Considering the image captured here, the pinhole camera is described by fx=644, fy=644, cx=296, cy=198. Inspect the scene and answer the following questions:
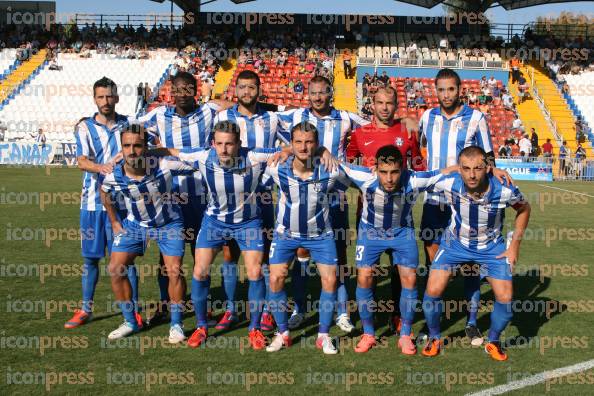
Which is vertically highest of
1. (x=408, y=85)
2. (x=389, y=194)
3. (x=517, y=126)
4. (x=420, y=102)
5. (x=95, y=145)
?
(x=408, y=85)

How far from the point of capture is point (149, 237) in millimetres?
6020

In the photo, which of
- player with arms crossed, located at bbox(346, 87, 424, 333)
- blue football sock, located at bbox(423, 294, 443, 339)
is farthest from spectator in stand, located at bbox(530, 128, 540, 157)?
blue football sock, located at bbox(423, 294, 443, 339)

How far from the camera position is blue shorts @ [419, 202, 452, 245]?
6.32 meters

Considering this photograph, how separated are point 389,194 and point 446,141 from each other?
1.06 meters

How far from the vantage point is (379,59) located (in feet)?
107

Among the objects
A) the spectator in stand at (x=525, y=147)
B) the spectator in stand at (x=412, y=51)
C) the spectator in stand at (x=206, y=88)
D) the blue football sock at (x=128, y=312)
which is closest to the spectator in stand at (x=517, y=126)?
the spectator in stand at (x=525, y=147)

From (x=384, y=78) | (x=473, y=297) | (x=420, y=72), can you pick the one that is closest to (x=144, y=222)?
(x=473, y=297)

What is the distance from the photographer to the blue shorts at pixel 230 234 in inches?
233

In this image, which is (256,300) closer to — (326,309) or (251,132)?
(326,309)

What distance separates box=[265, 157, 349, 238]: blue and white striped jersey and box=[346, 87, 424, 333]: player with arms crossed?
656 millimetres

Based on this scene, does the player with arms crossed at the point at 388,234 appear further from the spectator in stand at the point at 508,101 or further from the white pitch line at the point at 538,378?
the spectator in stand at the point at 508,101

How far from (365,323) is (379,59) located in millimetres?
28284

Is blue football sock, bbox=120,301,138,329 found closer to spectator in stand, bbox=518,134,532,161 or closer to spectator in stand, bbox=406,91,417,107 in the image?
spectator in stand, bbox=518,134,532,161

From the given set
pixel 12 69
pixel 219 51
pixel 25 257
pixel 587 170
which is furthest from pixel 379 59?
pixel 25 257
